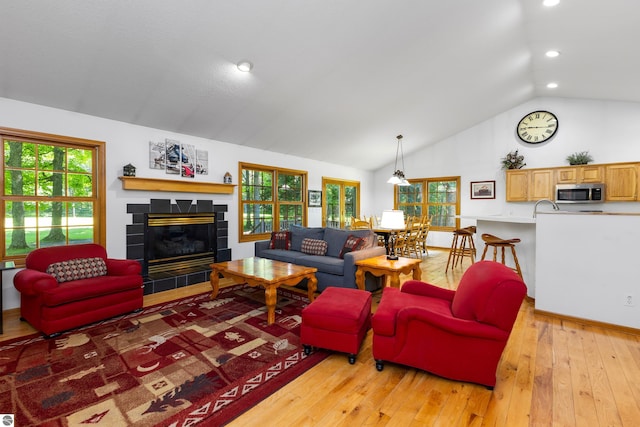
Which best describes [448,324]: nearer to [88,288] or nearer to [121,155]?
[88,288]

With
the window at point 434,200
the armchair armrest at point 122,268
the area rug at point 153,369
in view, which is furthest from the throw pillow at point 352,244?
A: the window at point 434,200

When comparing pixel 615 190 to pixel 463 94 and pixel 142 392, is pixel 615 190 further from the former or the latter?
pixel 142 392

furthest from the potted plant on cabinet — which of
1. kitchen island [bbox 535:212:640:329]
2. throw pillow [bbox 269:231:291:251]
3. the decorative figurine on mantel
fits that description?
the decorative figurine on mantel

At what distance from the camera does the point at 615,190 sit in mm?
5570

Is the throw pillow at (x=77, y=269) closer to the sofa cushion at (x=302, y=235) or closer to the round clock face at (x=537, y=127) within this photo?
the sofa cushion at (x=302, y=235)

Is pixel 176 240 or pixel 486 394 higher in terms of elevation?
pixel 176 240

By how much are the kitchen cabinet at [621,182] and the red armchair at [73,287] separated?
26.1 feet

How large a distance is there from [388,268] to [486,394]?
1.62 m

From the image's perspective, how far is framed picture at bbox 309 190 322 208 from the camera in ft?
23.8

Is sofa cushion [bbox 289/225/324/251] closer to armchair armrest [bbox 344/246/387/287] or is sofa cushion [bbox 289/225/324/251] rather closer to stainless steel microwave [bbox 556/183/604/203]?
armchair armrest [bbox 344/246/387/287]

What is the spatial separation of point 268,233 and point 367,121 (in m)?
3.01

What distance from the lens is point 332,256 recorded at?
14.9 ft

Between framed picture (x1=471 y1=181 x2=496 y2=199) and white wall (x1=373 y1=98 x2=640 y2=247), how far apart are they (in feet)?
0.32

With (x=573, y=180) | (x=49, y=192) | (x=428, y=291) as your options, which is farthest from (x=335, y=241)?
(x=573, y=180)
